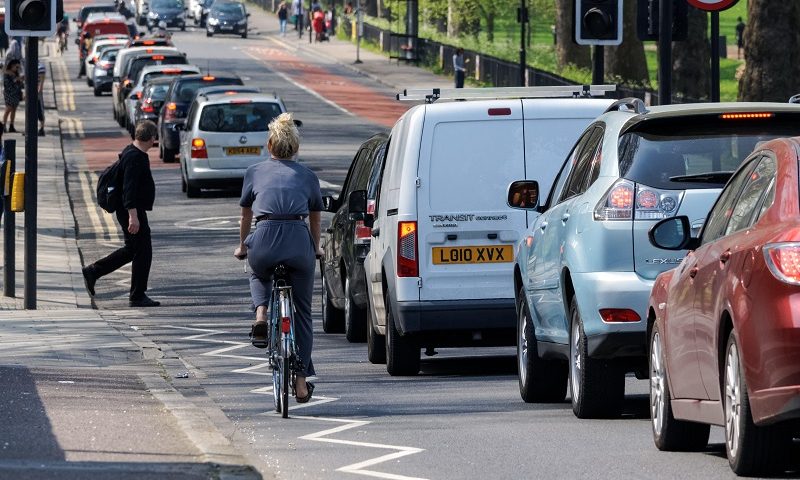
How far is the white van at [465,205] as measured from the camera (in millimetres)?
13680

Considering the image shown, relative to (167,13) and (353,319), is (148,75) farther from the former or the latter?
(167,13)

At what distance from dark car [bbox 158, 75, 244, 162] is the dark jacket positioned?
60.4ft

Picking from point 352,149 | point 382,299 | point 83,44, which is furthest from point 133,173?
point 83,44

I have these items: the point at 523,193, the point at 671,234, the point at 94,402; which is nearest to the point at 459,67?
the point at 523,193

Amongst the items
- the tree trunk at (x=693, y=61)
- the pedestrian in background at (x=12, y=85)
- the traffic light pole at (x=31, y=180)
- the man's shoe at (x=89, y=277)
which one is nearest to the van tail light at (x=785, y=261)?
the traffic light pole at (x=31, y=180)

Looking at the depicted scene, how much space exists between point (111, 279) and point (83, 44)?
5781 centimetres

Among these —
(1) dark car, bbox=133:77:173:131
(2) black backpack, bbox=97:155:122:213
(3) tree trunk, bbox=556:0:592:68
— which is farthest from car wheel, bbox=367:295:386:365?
(3) tree trunk, bbox=556:0:592:68

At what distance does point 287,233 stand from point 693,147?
255 cm

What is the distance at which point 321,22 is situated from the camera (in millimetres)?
96562

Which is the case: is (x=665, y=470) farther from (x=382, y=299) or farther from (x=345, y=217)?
(x=345, y=217)

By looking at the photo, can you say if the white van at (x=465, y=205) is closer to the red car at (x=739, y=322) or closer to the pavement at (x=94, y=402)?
the pavement at (x=94, y=402)

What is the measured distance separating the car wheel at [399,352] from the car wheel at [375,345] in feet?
2.83

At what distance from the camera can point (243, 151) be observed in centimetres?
3238

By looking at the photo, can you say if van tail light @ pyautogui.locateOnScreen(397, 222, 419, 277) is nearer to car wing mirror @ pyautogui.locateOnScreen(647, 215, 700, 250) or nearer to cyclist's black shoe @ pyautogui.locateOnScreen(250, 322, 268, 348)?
cyclist's black shoe @ pyautogui.locateOnScreen(250, 322, 268, 348)
